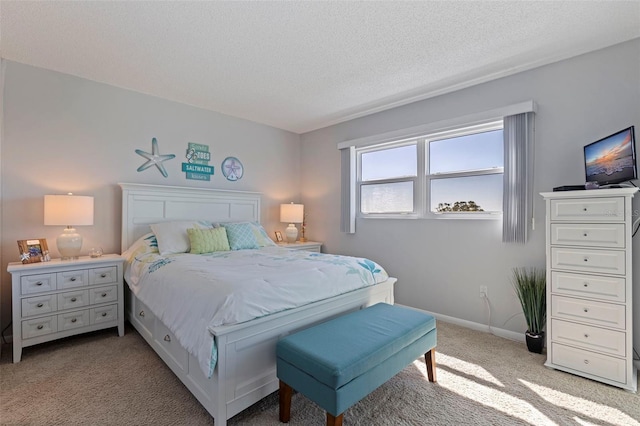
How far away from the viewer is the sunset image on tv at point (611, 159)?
1.99 metres

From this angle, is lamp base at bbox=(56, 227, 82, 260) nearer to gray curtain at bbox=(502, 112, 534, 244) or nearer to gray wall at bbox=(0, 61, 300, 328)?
gray wall at bbox=(0, 61, 300, 328)

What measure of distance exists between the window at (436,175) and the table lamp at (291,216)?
0.94 meters

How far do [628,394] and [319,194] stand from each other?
3.68 m

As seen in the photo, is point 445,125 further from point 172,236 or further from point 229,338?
point 172,236

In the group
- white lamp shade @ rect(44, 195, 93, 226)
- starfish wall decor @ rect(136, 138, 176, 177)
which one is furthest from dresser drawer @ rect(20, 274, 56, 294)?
starfish wall decor @ rect(136, 138, 176, 177)

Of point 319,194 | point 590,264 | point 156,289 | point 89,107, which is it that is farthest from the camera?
point 319,194

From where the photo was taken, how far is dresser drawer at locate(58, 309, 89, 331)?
2.54m

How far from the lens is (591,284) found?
82.7 inches

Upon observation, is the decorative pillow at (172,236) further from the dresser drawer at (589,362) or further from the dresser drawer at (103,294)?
the dresser drawer at (589,362)

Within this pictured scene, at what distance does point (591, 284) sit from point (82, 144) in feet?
15.0

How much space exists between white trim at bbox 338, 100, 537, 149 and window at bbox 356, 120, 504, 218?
→ 82 millimetres

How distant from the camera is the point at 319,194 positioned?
466cm

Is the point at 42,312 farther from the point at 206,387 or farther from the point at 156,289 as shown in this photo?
the point at 206,387

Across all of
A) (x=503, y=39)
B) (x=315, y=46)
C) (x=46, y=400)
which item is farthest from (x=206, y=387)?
(x=503, y=39)
